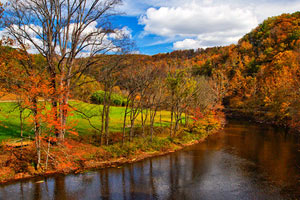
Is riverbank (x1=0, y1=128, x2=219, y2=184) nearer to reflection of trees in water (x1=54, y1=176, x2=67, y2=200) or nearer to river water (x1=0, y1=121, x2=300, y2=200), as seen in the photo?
river water (x1=0, y1=121, x2=300, y2=200)

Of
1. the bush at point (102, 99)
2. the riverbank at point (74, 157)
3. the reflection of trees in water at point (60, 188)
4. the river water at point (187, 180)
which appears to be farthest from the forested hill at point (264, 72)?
the reflection of trees in water at point (60, 188)

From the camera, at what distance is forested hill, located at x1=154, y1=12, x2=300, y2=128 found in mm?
41094

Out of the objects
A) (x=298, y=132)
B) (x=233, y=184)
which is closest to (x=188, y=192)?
(x=233, y=184)

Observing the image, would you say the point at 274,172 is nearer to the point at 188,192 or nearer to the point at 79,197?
the point at 188,192

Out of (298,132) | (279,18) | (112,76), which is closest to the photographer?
(112,76)

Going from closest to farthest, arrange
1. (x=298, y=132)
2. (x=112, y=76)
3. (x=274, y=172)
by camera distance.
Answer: (x=274, y=172)
(x=112, y=76)
(x=298, y=132)

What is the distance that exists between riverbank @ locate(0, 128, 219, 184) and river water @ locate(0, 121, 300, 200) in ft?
2.98

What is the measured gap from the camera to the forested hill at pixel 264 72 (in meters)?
41.1

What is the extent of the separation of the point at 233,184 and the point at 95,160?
10242 mm

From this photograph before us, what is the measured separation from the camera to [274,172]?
54.4 ft

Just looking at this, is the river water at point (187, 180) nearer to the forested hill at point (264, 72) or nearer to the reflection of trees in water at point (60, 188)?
the reflection of trees in water at point (60, 188)

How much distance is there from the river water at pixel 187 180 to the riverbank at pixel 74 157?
35.7 inches

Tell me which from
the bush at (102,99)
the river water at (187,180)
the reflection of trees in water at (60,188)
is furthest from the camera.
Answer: the bush at (102,99)

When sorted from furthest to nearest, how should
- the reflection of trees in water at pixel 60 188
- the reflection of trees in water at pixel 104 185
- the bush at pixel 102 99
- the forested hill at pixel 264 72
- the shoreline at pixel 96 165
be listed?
the bush at pixel 102 99 < the forested hill at pixel 264 72 < the shoreline at pixel 96 165 < the reflection of trees in water at pixel 104 185 < the reflection of trees in water at pixel 60 188
